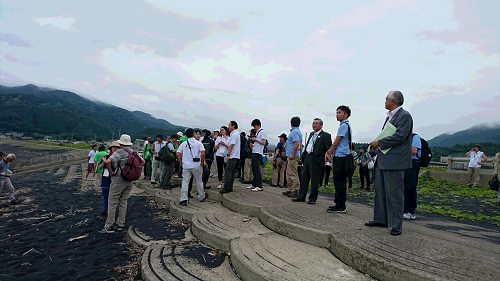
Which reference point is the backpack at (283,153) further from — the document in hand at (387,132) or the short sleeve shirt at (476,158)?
the short sleeve shirt at (476,158)

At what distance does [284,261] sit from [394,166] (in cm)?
197

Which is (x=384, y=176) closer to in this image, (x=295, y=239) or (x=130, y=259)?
(x=295, y=239)

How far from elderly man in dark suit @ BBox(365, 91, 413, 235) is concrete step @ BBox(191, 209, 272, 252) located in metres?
1.87

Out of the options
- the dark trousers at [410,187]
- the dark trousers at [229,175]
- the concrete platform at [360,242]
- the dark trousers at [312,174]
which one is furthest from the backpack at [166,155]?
the dark trousers at [410,187]

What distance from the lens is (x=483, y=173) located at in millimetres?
12695

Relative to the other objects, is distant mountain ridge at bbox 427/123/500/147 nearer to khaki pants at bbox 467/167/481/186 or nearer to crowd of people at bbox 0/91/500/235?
khaki pants at bbox 467/167/481/186

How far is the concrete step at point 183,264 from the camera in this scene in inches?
132

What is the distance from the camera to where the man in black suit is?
5.42 meters

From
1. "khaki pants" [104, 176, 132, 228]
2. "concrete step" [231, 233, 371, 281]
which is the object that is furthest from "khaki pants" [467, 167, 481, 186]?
"khaki pants" [104, 176, 132, 228]

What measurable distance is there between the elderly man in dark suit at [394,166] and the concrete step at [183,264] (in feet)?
7.49

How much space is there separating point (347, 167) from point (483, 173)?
12524 millimetres

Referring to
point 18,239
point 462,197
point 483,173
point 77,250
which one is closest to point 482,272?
point 77,250

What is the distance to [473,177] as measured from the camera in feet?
41.7

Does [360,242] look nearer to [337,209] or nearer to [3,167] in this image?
[337,209]
